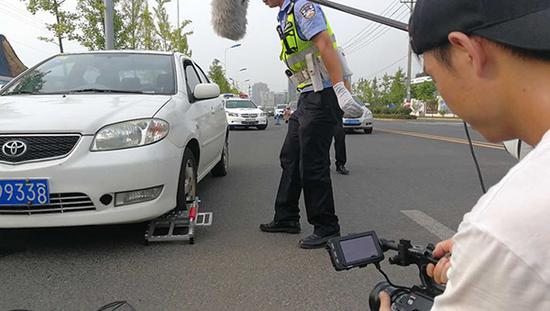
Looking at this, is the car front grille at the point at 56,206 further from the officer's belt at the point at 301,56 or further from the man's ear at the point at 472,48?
A: the man's ear at the point at 472,48

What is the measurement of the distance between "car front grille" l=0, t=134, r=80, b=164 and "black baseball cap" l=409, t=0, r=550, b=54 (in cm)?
286

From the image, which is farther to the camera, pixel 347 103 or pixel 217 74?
pixel 217 74

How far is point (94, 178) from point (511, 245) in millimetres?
2884

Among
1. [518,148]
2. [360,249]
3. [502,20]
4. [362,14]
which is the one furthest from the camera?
[362,14]

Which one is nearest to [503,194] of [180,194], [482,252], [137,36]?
[482,252]

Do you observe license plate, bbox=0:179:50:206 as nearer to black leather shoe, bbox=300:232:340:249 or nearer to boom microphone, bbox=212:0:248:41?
boom microphone, bbox=212:0:248:41

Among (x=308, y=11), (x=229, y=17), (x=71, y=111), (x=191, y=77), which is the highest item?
(x=308, y=11)

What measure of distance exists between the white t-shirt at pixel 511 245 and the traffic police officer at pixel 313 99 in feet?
8.56

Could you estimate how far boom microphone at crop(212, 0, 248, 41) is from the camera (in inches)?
93.4

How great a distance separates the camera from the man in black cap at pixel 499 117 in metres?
0.60

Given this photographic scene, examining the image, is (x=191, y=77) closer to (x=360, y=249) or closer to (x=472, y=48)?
(x=360, y=249)

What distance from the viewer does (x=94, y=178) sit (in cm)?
305

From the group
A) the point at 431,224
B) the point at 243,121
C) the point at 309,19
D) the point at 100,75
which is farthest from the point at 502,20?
the point at 243,121

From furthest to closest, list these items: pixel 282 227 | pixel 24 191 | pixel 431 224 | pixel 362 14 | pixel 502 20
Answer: pixel 431 224 → pixel 282 227 → pixel 24 191 → pixel 362 14 → pixel 502 20
